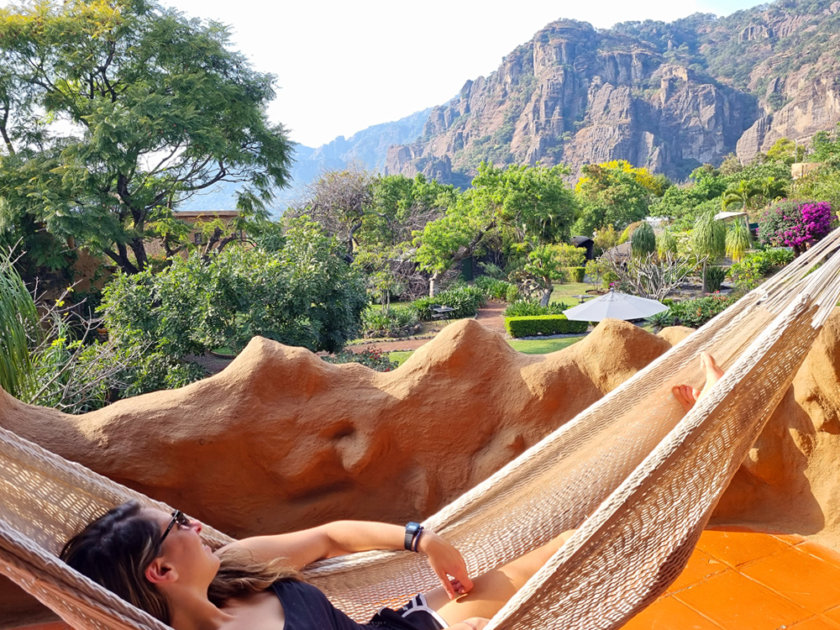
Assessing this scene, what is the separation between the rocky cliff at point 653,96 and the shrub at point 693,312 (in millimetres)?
36335

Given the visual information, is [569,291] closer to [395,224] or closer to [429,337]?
[395,224]

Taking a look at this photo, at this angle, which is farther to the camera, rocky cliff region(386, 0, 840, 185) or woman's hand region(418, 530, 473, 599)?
rocky cliff region(386, 0, 840, 185)

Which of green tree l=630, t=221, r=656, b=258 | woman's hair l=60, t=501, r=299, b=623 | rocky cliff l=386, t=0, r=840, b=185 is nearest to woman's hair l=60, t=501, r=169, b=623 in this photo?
woman's hair l=60, t=501, r=299, b=623

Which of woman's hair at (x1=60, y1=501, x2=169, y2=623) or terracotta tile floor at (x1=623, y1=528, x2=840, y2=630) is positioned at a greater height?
woman's hair at (x1=60, y1=501, x2=169, y2=623)

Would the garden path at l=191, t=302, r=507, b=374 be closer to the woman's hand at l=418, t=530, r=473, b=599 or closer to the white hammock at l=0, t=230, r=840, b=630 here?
the white hammock at l=0, t=230, r=840, b=630

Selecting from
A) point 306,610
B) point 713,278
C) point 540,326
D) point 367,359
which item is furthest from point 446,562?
point 713,278

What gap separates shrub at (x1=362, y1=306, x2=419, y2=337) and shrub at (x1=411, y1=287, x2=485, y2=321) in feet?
2.29

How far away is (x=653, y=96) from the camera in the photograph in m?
55.6

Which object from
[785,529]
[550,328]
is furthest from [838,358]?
[550,328]

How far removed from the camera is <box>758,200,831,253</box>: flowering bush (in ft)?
32.0

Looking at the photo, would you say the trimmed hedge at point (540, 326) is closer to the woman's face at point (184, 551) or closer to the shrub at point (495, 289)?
the shrub at point (495, 289)

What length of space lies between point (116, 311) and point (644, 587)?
4322mm

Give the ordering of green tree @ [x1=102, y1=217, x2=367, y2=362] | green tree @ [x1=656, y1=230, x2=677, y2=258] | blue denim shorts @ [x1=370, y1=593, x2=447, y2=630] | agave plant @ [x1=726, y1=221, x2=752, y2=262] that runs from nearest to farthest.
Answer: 1. blue denim shorts @ [x1=370, y1=593, x2=447, y2=630]
2. green tree @ [x1=102, y1=217, x2=367, y2=362]
3. agave plant @ [x1=726, y1=221, x2=752, y2=262]
4. green tree @ [x1=656, y1=230, x2=677, y2=258]

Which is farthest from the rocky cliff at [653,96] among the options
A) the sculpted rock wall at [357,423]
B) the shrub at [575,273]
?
the sculpted rock wall at [357,423]
